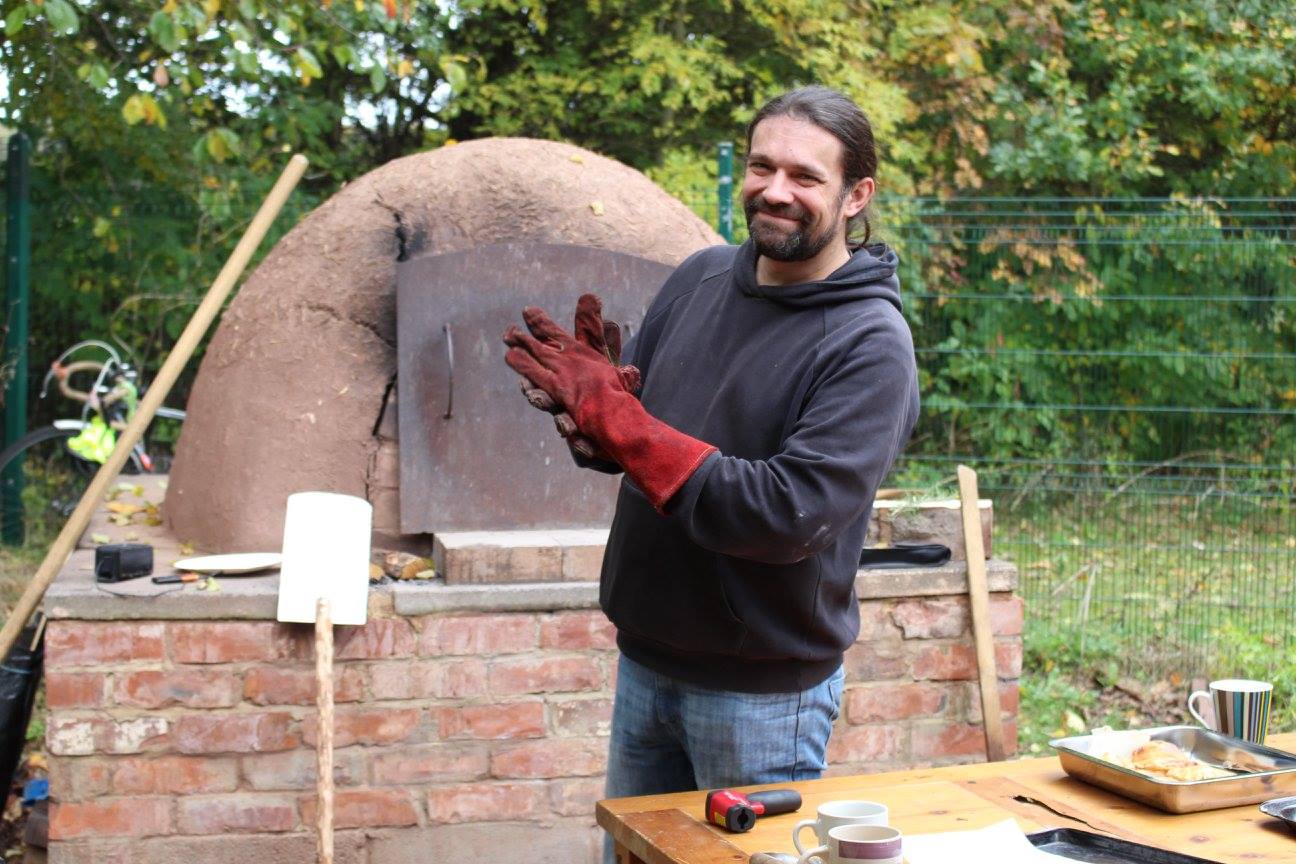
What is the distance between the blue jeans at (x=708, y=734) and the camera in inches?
92.0

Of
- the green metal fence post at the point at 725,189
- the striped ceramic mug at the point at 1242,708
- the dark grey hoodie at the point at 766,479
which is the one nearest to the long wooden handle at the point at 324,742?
the dark grey hoodie at the point at 766,479

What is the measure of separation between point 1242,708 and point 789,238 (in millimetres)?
1098

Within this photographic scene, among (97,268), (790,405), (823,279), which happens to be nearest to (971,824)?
(790,405)

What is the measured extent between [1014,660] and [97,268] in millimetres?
5609

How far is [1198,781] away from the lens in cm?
207

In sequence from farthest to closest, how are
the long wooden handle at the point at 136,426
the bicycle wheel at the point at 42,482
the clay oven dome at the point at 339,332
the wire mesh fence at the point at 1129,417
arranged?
the bicycle wheel at the point at 42,482 < the wire mesh fence at the point at 1129,417 < the clay oven dome at the point at 339,332 < the long wooden handle at the point at 136,426

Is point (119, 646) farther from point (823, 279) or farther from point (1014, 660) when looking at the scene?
point (1014, 660)

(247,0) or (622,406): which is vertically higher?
(247,0)

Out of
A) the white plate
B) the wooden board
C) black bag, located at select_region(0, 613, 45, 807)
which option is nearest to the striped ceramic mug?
the wooden board

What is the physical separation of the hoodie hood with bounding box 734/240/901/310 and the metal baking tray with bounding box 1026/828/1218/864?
894 mm

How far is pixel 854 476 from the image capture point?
2107 millimetres

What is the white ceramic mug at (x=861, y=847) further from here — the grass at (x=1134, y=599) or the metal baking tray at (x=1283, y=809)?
the grass at (x=1134, y=599)

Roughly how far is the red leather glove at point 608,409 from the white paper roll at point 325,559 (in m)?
1.33

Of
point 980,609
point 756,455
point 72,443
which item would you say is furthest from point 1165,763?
point 72,443
